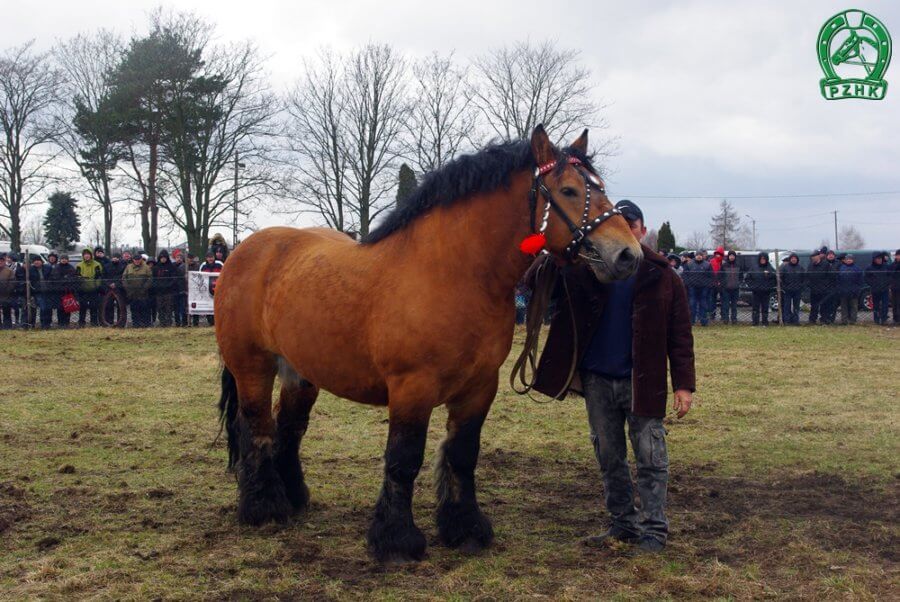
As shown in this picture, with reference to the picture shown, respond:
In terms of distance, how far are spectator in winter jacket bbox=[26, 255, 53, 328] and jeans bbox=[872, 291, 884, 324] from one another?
63.4 feet

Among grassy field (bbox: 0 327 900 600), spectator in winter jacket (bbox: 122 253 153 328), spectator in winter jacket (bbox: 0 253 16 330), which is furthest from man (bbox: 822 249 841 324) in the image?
spectator in winter jacket (bbox: 0 253 16 330)

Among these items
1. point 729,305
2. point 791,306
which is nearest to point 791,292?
point 791,306

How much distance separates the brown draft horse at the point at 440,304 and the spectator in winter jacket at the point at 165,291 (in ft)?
48.2

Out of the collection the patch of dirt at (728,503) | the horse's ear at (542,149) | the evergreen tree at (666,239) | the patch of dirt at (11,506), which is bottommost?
the patch of dirt at (728,503)

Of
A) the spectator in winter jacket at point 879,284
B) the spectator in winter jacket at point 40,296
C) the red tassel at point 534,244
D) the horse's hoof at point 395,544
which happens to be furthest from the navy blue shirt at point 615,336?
the spectator in winter jacket at point 40,296

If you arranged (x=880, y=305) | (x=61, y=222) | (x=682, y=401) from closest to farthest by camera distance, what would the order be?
(x=682, y=401), (x=880, y=305), (x=61, y=222)

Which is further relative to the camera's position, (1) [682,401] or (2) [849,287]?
(2) [849,287]

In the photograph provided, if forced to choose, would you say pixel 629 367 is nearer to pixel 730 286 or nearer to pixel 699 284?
pixel 699 284

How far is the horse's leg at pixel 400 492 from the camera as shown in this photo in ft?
14.7

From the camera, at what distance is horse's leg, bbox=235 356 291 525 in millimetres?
5316

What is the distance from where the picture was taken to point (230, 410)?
242 inches

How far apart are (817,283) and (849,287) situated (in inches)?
28.6

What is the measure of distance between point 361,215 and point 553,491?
94.0ft

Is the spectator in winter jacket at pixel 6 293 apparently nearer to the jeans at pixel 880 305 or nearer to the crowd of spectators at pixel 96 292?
the crowd of spectators at pixel 96 292
